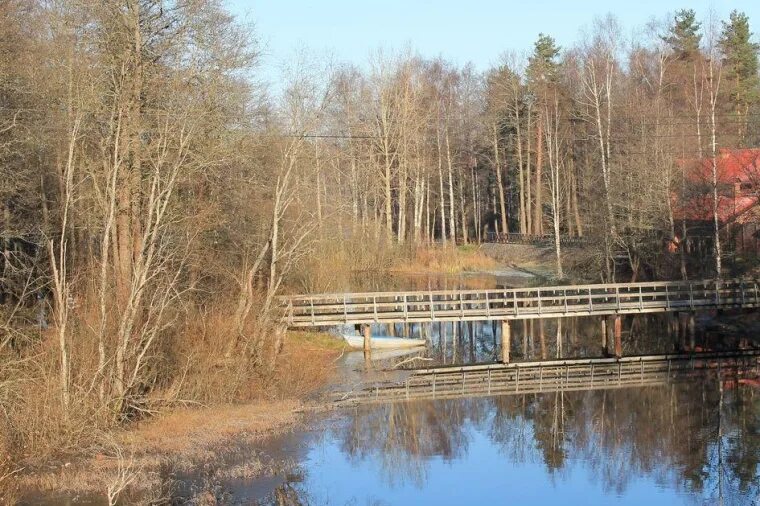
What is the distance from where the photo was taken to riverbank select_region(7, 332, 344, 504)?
1552cm

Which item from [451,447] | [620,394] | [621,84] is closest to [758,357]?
[620,394]

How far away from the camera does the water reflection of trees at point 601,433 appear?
62.0 feet

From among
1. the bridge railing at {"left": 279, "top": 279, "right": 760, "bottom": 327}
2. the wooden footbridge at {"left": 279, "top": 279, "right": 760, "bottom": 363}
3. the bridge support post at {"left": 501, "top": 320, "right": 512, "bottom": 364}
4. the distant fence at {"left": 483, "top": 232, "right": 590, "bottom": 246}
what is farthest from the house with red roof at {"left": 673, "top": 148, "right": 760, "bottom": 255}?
the bridge support post at {"left": 501, "top": 320, "right": 512, "bottom": 364}

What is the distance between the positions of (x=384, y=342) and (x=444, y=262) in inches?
852

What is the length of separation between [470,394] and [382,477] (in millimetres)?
8156

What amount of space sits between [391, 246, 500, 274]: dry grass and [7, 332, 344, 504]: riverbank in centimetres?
2898

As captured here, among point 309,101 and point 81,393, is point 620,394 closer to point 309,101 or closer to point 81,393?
point 309,101

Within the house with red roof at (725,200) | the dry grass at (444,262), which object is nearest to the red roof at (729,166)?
the house with red roof at (725,200)

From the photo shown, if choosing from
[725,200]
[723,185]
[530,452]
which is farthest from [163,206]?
[725,200]

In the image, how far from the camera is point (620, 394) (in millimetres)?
26250

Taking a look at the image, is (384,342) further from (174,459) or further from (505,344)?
(174,459)

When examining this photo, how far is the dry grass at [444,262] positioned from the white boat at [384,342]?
664 inches

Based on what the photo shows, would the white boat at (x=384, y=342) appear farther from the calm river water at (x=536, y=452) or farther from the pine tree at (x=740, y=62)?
the pine tree at (x=740, y=62)

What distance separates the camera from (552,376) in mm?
29203
